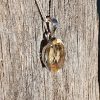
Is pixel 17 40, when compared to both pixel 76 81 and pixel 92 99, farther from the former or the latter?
pixel 92 99

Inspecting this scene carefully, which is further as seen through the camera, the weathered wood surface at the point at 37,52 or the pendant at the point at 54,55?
the pendant at the point at 54,55

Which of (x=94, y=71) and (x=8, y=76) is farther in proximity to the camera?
(x=94, y=71)

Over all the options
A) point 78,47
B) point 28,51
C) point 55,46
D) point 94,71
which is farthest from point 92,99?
point 28,51

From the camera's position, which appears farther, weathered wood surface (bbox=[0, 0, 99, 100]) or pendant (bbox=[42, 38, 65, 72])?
pendant (bbox=[42, 38, 65, 72])

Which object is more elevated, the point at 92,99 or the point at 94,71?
the point at 94,71

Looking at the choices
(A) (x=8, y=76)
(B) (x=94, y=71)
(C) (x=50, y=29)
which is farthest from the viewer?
(B) (x=94, y=71)

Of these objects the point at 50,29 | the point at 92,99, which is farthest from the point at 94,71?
the point at 50,29

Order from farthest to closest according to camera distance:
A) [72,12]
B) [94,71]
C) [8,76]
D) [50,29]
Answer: [94,71]
[72,12]
[50,29]
[8,76]

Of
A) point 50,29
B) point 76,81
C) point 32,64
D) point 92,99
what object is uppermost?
point 50,29
